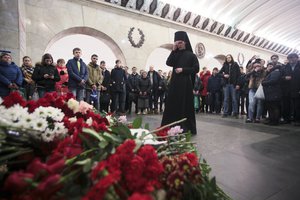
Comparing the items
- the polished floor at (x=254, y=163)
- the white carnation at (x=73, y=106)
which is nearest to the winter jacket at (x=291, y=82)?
the polished floor at (x=254, y=163)

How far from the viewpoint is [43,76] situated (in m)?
4.23

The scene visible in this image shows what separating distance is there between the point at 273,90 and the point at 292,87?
0.57 meters

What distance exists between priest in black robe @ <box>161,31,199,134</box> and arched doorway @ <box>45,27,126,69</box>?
589 cm

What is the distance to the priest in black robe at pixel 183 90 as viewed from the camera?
319cm

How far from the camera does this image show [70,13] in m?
7.64

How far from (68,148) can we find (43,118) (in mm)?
187

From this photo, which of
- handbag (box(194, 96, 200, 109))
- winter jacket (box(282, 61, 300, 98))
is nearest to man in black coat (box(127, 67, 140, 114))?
handbag (box(194, 96, 200, 109))

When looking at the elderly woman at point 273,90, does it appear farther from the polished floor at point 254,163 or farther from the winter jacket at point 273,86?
the polished floor at point 254,163

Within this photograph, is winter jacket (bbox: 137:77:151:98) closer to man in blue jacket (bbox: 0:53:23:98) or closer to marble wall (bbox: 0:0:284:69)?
marble wall (bbox: 0:0:284:69)

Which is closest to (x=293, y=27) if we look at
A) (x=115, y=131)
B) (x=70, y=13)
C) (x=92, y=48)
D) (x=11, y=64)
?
(x=92, y=48)

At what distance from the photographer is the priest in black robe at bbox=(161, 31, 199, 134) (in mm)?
3189

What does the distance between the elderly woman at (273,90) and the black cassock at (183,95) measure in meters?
2.25

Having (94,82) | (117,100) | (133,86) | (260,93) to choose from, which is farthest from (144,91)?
(260,93)

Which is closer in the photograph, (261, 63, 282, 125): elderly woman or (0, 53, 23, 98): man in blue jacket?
(0, 53, 23, 98): man in blue jacket
